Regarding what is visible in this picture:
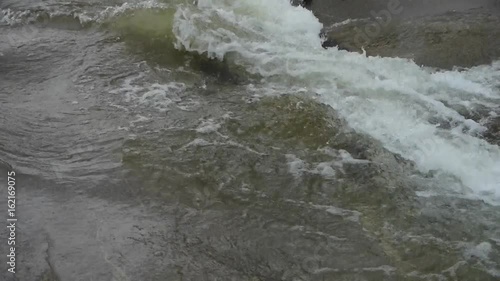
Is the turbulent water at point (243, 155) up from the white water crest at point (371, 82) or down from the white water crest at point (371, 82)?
down

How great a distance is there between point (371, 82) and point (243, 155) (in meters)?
2.25

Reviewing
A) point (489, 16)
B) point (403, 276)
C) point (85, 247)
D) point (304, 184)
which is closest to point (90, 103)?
point (85, 247)

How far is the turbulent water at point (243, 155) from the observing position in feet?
16.3

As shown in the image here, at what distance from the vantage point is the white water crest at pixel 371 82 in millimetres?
5969

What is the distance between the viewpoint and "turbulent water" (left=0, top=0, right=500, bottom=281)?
195 inches

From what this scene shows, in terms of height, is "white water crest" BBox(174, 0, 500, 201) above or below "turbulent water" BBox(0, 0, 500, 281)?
above

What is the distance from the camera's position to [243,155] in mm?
6105

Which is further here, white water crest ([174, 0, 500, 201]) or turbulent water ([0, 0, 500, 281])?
white water crest ([174, 0, 500, 201])

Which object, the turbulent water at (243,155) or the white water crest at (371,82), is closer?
the turbulent water at (243,155)

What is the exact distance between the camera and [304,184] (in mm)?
5703

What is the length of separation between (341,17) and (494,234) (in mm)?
4836

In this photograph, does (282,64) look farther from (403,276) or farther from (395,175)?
(403,276)

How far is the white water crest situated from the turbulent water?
0.02 m

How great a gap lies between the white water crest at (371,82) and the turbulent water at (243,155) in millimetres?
25
